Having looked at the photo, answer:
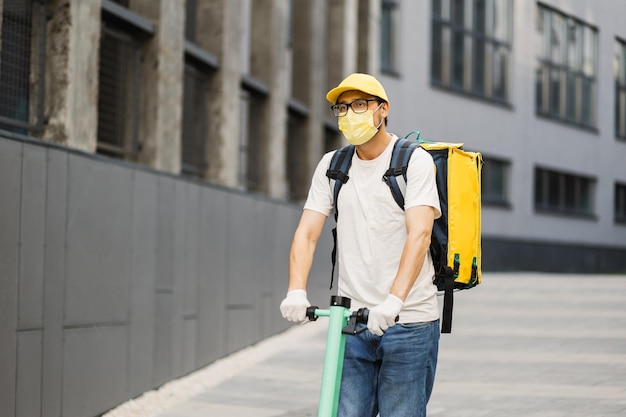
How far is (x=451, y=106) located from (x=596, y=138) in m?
9.70

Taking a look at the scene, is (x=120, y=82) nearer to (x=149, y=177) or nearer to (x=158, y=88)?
(x=158, y=88)

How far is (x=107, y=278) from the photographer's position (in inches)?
347

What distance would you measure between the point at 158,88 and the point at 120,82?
0.48 meters

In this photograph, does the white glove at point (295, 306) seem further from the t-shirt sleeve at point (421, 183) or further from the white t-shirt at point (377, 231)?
the t-shirt sleeve at point (421, 183)

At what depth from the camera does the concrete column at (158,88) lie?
1152 cm

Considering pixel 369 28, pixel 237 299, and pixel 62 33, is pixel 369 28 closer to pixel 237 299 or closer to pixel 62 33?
pixel 237 299

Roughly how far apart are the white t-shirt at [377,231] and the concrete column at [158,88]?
7250 millimetres

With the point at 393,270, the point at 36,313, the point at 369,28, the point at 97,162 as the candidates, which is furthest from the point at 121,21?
the point at 369,28

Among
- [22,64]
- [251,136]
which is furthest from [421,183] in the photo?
[251,136]

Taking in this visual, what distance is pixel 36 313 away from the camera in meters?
7.33

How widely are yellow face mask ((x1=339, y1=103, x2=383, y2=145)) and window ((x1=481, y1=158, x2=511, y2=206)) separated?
97.8ft

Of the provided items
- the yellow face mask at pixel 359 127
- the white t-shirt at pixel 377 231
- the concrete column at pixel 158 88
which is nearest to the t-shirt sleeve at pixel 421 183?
the white t-shirt at pixel 377 231

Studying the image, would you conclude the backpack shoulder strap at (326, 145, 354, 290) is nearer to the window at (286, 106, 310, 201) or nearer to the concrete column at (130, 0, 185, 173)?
the concrete column at (130, 0, 185, 173)

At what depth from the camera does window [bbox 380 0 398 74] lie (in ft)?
99.1
